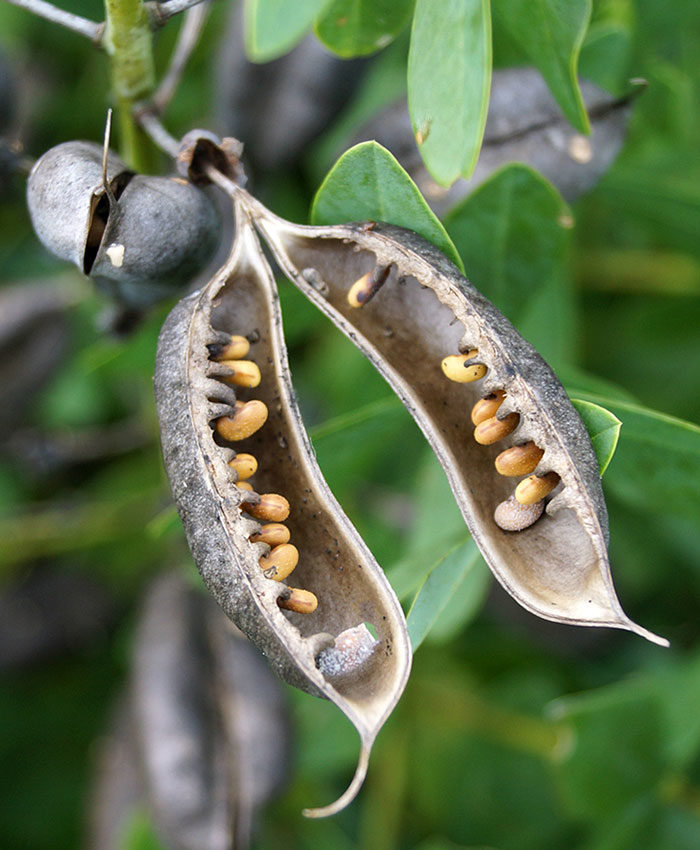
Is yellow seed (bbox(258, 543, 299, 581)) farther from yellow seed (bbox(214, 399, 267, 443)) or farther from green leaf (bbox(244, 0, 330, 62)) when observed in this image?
green leaf (bbox(244, 0, 330, 62))

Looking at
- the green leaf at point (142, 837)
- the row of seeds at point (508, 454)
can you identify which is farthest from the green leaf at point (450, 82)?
the green leaf at point (142, 837)

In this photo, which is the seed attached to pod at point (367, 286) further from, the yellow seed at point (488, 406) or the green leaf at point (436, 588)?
the green leaf at point (436, 588)

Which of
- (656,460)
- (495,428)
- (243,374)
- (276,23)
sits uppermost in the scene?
(276,23)

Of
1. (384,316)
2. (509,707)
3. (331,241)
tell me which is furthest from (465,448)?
(509,707)

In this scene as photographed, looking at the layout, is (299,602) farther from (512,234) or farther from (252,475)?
(512,234)

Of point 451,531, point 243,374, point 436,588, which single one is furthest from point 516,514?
point 451,531

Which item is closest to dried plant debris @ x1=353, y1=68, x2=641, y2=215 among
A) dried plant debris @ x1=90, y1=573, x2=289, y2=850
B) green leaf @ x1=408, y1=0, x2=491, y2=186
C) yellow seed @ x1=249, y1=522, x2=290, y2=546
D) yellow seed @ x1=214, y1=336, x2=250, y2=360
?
green leaf @ x1=408, y1=0, x2=491, y2=186
